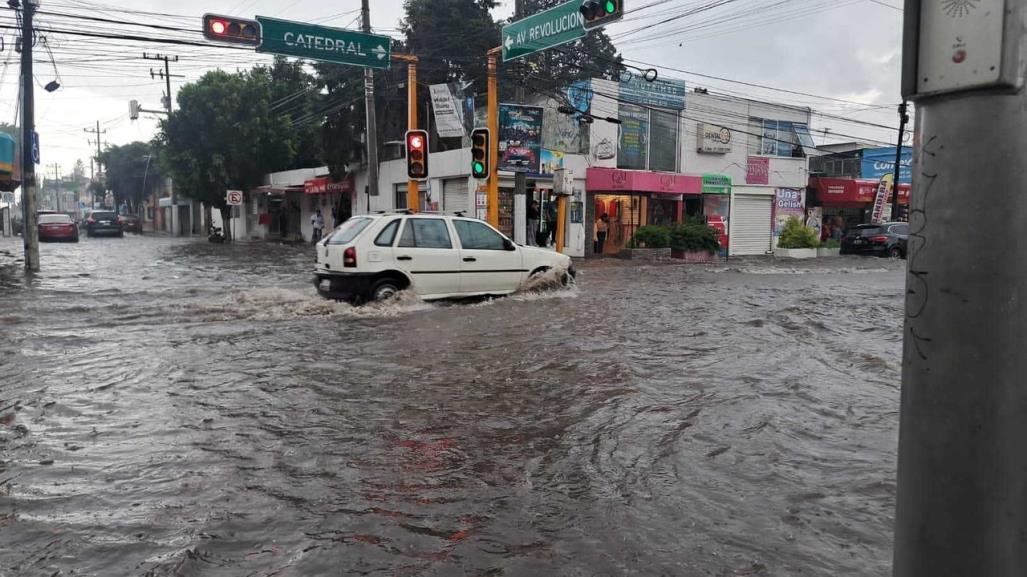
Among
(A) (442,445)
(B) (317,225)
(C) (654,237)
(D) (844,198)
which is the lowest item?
(A) (442,445)

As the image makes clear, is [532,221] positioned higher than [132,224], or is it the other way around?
[532,221]

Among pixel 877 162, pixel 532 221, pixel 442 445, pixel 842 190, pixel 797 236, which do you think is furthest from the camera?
pixel 877 162

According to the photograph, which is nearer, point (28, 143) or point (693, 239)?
point (28, 143)

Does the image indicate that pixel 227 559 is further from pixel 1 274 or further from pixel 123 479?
pixel 1 274

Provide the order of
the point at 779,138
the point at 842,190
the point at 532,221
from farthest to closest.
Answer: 1. the point at 842,190
2. the point at 779,138
3. the point at 532,221

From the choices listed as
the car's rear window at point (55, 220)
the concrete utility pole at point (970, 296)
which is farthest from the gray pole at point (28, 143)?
the concrete utility pole at point (970, 296)

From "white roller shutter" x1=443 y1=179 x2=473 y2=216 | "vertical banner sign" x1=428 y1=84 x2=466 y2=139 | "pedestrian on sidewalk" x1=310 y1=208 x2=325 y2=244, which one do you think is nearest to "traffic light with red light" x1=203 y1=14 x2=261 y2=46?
"vertical banner sign" x1=428 y1=84 x2=466 y2=139

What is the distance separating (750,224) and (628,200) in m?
6.64

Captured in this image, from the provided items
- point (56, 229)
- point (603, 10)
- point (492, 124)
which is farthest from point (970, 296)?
point (56, 229)

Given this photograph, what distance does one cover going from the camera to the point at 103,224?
41.9 m

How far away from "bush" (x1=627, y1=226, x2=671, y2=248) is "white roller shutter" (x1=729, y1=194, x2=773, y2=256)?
22.0 feet

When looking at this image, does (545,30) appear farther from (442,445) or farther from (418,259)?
(442,445)

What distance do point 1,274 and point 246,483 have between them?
54.2 feet

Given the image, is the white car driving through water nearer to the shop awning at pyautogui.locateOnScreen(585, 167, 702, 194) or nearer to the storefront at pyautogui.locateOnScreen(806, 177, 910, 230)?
A: the shop awning at pyautogui.locateOnScreen(585, 167, 702, 194)
